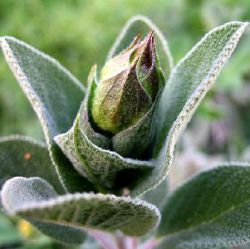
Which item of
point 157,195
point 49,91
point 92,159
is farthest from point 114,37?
point 92,159

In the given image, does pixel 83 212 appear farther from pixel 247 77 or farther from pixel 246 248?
pixel 247 77

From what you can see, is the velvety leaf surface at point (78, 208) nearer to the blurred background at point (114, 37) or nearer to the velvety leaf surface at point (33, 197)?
the velvety leaf surface at point (33, 197)

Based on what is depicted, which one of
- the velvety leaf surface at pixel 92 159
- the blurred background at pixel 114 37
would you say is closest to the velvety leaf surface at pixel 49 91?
the velvety leaf surface at pixel 92 159

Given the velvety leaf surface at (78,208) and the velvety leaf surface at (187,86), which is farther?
the velvety leaf surface at (187,86)

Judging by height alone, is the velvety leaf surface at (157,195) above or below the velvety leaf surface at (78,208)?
below

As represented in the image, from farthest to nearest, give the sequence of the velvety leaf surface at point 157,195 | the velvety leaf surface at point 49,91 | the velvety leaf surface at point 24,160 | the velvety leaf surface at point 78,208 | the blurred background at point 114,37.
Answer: the blurred background at point 114,37 < the velvety leaf surface at point 157,195 < the velvety leaf surface at point 24,160 < the velvety leaf surface at point 49,91 < the velvety leaf surface at point 78,208

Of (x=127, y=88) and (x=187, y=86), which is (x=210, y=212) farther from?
(x=127, y=88)

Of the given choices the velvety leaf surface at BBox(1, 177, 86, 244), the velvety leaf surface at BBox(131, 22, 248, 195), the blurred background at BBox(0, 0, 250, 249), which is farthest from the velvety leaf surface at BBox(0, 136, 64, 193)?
the blurred background at BBox(0, 0, 250, 249)
